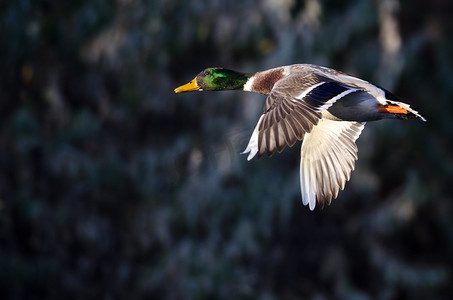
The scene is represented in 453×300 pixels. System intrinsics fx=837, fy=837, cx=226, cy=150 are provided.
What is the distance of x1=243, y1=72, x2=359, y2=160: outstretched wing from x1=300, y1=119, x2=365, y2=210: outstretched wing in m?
0.56

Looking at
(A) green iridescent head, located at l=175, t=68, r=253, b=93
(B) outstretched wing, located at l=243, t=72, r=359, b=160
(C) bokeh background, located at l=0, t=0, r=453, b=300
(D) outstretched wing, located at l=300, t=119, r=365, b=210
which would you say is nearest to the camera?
(B) outstretched wing, located at l=243, t=72, r=359, b=160

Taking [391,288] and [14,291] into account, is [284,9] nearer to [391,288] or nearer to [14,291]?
[391,288]

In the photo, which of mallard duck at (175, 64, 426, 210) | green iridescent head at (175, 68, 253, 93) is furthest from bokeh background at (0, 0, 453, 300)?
mallard duck at (175, 64, 426, 210)

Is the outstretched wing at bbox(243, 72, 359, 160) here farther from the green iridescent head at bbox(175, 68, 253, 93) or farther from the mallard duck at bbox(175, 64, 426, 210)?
the green iridescent head at bbox(175, 68, 253, 93)

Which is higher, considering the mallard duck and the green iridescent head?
the green iridescent head

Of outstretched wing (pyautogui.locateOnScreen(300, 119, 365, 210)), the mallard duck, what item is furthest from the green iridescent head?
outstretched wing (pyautogui.locateOnScreen(300, 119, 365, 210))

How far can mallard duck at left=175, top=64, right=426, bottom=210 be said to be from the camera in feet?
10.7

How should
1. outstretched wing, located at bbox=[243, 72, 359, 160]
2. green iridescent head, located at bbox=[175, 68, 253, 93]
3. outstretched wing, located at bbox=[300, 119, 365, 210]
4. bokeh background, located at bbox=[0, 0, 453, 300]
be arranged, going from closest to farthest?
outstretched wing, located at bbox=[243, 72, 359, 160] → outstretched wing, located at bbox=[300, 119, 365, 210] → green iridescent head, located at bbox=[175, 68, 253, 93] → bokeh background, located at bbox=[0, 0, 453, 300]

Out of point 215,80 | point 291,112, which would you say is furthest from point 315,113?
point 215,80

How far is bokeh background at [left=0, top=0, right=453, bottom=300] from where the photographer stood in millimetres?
8875

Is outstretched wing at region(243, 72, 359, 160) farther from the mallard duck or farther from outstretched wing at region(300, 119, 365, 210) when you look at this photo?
outstretched wing at region(300, 119, 365, 210)

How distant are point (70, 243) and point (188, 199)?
5.08 ft

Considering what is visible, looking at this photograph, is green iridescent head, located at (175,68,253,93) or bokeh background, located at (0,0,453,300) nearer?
green iridescent head, located at (175,68,253,93)

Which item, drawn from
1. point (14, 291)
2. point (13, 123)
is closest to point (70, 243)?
point (14, 291)
